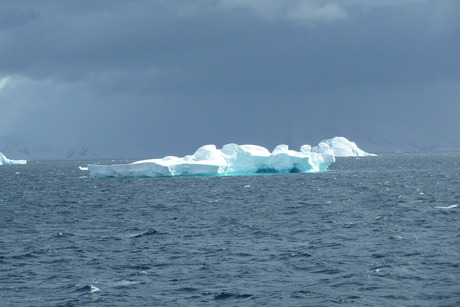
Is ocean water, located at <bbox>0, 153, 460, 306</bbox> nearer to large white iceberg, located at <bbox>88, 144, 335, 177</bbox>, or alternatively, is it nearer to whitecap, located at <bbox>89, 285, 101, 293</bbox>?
whitecap, located at <bbox>89, 285, 101, 293</bbox>

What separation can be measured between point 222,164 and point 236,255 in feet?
182

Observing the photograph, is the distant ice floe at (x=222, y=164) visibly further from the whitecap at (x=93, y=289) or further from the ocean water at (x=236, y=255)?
the whitecap at (x=93, y=289)

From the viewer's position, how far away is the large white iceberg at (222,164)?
250ft

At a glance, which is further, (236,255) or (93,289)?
(236,255)

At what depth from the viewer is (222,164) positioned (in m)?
77.6

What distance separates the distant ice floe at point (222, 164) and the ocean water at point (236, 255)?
3619cm

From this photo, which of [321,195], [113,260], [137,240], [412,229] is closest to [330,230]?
[412,229]

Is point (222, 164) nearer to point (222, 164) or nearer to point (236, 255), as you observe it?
point (222, 164)

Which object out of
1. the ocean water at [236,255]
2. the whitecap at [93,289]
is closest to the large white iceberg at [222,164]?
the ocean water at [236,255]

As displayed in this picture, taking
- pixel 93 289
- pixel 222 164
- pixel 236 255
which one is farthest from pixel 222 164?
pixel 93 289

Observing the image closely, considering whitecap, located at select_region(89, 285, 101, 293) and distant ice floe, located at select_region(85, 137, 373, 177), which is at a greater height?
distant ice floe, located at select_region(85, 137, 373, 177)

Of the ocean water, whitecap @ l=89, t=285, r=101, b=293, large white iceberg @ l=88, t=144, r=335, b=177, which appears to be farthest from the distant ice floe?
whitecap @ l=89, t=285, r=101, b=293

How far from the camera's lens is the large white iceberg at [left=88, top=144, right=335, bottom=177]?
250ft

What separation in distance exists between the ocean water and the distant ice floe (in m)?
36.2
